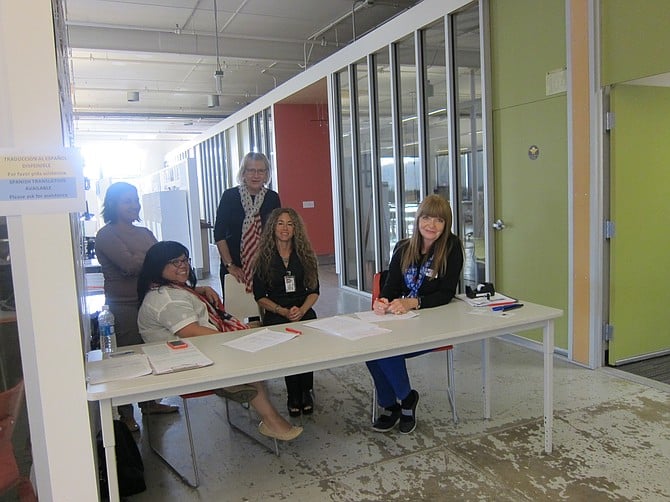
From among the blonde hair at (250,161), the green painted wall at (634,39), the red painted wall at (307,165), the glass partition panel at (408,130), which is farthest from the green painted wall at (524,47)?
the red painted wall at (307,165)

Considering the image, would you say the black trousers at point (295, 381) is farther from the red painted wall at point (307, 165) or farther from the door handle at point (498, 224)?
the red painted wall at point (307, 165)

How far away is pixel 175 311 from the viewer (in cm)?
262

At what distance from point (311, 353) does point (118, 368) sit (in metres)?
0.69

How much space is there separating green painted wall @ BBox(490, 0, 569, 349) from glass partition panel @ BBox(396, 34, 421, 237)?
119cm

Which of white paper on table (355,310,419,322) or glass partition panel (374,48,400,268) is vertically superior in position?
glass partition panel (374,48,400,268)

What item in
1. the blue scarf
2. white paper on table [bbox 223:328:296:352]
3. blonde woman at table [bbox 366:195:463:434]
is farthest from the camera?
the blue scarf

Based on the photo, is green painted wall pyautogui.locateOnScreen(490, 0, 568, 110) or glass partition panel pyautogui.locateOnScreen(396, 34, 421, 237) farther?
glass partition panel pyautogui.locateOnScreen(396, 34, 421, 237)

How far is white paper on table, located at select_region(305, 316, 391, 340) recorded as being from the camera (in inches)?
92.0

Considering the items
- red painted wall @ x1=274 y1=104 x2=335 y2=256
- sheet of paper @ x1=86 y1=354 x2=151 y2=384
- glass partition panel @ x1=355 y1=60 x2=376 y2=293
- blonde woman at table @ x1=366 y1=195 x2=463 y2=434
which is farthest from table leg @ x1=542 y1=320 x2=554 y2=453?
red painted wall @ x1=274 y1=104 x2=335 y2=256

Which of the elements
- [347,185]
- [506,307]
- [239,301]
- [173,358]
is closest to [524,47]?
[506,307]

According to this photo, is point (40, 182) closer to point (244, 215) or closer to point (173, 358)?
point (173, 358)

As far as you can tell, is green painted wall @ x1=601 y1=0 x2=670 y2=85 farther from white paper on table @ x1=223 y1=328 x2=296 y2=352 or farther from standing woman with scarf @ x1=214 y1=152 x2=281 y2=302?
white paper on table @ x1=223 y1=328 x2=296 y2=352

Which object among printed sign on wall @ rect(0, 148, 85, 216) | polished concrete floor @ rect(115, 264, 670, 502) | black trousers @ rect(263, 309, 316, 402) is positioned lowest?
polished concrete floor @ rect(115, 264, 670, 502)

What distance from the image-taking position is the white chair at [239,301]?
3543 millimetres
